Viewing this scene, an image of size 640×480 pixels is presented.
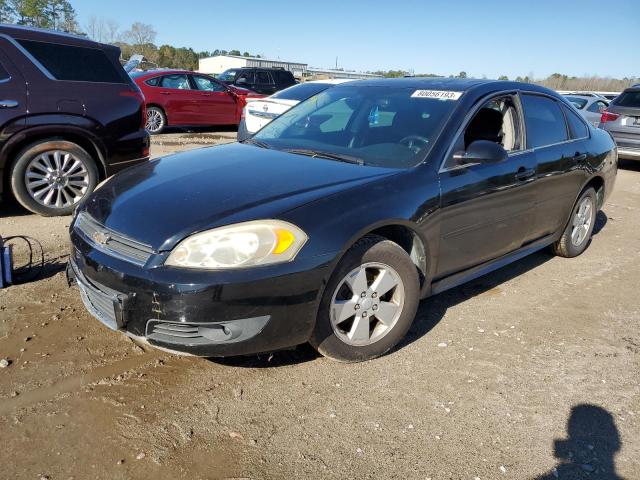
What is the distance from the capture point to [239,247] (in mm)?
2629

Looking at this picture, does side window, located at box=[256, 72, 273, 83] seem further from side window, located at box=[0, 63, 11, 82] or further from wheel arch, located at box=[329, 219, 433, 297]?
wheel arch, located at box=[329, 219, 433, 297]

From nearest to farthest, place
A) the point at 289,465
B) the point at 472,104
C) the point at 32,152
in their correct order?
the point at 289,465, the point at 472,104, the point at 32,152

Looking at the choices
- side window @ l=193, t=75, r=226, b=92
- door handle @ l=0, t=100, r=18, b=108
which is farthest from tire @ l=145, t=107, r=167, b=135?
door handle @ l=0, t=100, r=18, b=108

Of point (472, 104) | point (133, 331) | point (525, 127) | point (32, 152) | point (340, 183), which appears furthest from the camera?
point (32, 152)

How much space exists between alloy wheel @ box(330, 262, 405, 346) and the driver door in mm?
487

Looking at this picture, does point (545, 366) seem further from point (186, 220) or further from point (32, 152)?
point (32, 152)

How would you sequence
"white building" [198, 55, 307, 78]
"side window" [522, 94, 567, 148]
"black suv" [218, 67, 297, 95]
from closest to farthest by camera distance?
"side window" [522, 94, 567, 148] < "black suv" [218, 67, 297, 95] < "white building" [198, 55, 307, 78]

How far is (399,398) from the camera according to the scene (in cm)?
288

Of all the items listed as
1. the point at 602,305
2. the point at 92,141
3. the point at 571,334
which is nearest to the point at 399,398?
the point at 571,334

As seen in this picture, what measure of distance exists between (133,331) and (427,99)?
252 cm

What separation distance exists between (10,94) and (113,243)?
3.31 meters

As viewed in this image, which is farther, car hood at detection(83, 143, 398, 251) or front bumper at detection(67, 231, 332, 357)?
car hood at detection(83, 143, 398, 251)

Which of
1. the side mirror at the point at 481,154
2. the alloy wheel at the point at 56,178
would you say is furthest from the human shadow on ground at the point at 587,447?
the alloy wheel at the point at 56,178

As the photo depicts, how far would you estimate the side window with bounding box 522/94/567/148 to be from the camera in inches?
170
